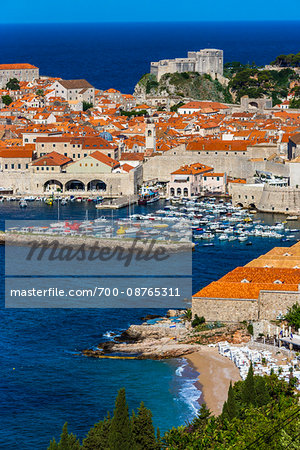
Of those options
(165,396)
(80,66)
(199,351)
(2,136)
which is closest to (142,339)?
(199,351)

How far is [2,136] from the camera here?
68.2 metres

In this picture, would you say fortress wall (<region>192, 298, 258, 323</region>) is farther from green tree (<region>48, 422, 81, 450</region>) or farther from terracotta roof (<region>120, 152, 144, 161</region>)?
terracotta roof (<region>120, 152, 144, 161</region>)

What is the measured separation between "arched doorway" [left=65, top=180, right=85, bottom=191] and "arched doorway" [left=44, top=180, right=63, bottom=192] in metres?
0.36

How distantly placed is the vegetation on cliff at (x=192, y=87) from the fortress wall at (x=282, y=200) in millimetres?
33649

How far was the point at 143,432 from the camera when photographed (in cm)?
2256

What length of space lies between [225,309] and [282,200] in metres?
21.6

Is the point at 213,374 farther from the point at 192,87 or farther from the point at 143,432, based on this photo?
the point at 192,87

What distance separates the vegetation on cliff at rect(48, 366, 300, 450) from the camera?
21.3 m

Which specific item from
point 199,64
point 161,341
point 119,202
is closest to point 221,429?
point 161,341

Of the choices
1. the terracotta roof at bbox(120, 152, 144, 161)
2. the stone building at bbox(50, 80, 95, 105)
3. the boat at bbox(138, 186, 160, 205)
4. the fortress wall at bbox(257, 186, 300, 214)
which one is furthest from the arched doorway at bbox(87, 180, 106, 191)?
the stone building at bbox(50, 80, 95, 105)

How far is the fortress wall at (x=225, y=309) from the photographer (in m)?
30.6

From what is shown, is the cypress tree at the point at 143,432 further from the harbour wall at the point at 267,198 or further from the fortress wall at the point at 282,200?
the fortress wall at the point at 282,200

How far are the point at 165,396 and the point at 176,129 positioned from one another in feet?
143

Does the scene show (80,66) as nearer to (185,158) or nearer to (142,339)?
(185,158)
